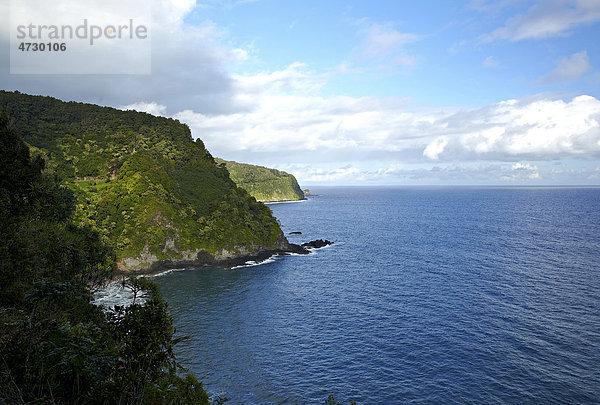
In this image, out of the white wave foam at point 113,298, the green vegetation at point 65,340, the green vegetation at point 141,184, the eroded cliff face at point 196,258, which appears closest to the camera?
the green vegetation at point 65,340

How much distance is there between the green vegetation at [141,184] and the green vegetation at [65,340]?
69451mm

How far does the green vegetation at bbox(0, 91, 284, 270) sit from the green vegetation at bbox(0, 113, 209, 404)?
6945 cm

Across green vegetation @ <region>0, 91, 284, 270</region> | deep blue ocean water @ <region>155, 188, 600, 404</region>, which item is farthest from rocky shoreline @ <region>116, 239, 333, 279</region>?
deep blue ocean water @ <region>155, 188, 600, 404</region>

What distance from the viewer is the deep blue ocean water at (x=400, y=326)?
42.3 meters

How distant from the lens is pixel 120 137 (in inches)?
5354

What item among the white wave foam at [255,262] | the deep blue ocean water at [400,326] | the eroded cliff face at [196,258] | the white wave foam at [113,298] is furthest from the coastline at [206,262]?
the white wave foam at [113,298]

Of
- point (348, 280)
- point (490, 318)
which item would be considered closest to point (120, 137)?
point (348, 280)

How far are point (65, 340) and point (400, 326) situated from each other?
5421 cm

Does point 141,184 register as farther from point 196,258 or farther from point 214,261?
point 214,261

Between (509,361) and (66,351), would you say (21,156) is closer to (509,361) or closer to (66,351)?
(66,351)

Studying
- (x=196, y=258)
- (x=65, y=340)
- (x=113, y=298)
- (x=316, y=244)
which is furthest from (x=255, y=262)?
(x=65, y=340)

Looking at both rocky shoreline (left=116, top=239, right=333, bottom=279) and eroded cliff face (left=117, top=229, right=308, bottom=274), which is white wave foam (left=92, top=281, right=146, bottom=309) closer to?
rocky shoreline (left=116, top=239, right=333, bottom=279)

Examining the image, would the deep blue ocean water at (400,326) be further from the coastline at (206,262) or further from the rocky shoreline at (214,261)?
the rocky shoreline at (214,261)

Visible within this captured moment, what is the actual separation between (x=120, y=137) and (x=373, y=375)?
131 meters
